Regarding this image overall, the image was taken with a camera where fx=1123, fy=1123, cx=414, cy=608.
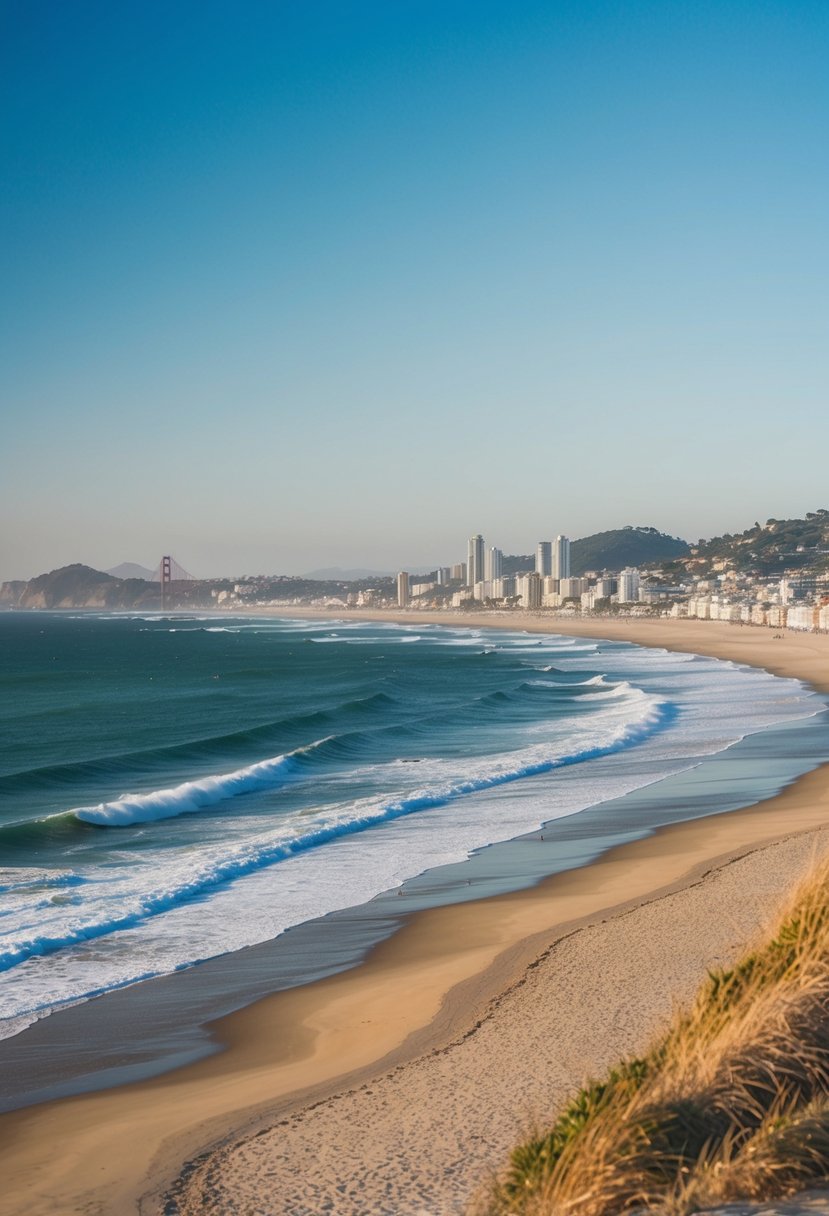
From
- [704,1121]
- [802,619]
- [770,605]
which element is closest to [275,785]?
[704,1121]

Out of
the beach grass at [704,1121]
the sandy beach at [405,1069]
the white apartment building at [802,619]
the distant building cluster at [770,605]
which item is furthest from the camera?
the distant building cluster at [770,605]

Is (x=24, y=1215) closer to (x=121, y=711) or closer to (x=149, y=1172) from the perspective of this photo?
(x=149, y=1172)

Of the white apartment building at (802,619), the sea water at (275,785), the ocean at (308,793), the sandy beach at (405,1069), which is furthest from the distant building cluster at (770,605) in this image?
the sandy beach at (405,1069)

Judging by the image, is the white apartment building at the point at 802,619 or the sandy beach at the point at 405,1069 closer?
the sandy beach at the point at 405,1069

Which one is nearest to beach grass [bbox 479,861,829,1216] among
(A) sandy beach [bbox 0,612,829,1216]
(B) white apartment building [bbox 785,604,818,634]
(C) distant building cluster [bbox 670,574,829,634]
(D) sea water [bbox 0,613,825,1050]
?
(A) sandy beach [bbox 0,612,829,1216]

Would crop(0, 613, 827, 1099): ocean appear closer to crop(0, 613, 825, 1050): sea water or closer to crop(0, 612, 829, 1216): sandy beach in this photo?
crop(0, 613, 825, 1050): sea water

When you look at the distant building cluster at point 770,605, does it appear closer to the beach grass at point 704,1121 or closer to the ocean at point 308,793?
the ocean at point 308,793
